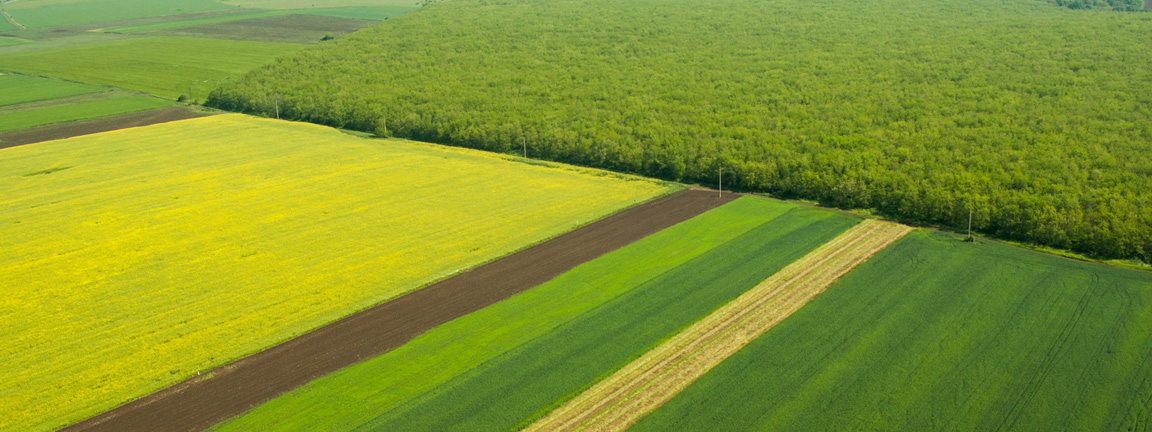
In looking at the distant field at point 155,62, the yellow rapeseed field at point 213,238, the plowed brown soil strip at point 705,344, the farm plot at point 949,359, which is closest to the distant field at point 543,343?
the plowed brown soil strip at point 705,344

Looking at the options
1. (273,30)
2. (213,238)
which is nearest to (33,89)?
(273,30)

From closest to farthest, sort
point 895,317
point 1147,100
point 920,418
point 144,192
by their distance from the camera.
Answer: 1. point 920,418
2. point 895,317
3. point 144,192
4. point 1147,100

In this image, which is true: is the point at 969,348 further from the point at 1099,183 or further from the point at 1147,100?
the point at 1147,100

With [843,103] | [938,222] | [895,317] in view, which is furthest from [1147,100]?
[895,317]

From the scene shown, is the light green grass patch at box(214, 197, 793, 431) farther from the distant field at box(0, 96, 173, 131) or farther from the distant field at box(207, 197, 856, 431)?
the distant field at box(0, 96, 173, 131)

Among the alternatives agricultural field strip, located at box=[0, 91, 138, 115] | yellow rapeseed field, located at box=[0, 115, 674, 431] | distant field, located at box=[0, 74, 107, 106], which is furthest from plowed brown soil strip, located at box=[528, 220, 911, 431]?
distant field, located at box=[0, 74, 107, 106]

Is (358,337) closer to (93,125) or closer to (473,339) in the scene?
(473,339)
